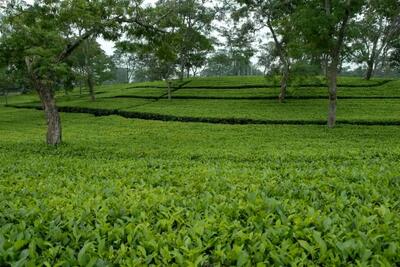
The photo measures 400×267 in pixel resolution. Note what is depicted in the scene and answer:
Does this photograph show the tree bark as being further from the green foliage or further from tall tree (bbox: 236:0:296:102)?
the green foliage

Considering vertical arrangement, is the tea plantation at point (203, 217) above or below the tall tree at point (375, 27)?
below

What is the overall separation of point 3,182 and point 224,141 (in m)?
13.4

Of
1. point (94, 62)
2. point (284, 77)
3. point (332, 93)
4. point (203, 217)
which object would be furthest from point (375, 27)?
point (203, 217)

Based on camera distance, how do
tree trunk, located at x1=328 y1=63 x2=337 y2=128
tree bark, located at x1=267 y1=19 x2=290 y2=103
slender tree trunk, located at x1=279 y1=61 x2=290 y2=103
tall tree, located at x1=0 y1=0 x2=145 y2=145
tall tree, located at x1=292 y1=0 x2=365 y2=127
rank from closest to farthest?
tall tree, located at x1=0 y1=0 x2=145 y2=145
tall tree, located at x1=292 y1=0 x2=365 y2=127
tree trunk, located at x1=328 y1=63 x2=337 y2=128
tree bark, located at x1=267 y1=19 x2=290 y2=103
slender tree trunk, located at x1=279 y1=61 x2=290 y2=103

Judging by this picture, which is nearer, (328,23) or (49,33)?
(49,33)

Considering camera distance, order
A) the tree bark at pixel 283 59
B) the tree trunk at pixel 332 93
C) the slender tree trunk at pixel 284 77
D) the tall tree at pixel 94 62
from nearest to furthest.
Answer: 1. the tree trunk at pixel 332 93
2. the tree bark at pixel 283 59
3. the slender tree trunk at pixel 284 77
4. the tall tree at pixel 94 62

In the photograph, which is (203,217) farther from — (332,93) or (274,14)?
(274,14)

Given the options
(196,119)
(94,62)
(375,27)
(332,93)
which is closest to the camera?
(332,93)

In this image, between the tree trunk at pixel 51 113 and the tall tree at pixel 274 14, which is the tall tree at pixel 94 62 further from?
the tree trunk at pixel 51 113

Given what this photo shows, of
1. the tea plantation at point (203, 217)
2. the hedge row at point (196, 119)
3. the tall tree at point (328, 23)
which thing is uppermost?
the tall tree at point (328, 23)

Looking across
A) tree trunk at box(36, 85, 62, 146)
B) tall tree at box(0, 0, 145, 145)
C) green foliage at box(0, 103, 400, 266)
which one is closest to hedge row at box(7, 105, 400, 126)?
tall tree at box(0, 0, 145, 145)

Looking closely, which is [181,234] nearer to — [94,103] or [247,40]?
[247,40]

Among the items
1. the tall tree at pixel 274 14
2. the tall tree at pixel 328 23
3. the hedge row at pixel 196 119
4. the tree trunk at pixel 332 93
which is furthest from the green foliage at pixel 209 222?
the tall tree at pixel 274 14

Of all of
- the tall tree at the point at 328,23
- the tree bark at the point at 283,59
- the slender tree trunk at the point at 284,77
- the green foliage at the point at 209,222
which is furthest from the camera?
the slender tree trunk at the point at 284,77
